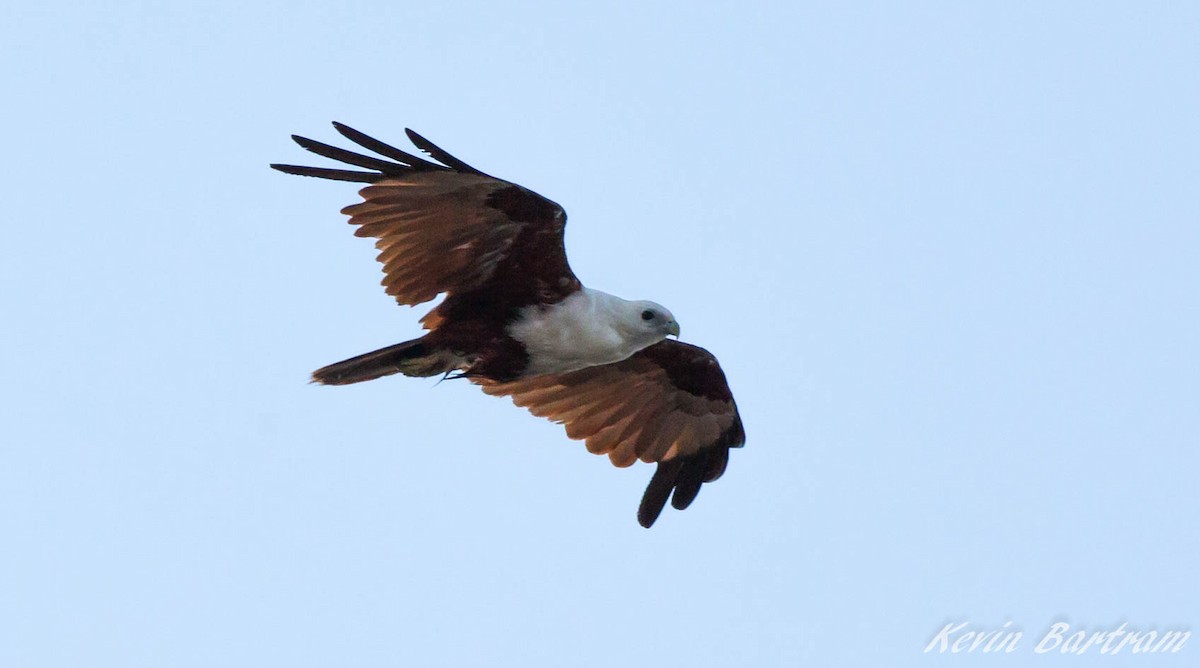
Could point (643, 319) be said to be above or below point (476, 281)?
below

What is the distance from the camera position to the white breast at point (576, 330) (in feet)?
41.5

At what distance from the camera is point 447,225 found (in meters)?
12.3

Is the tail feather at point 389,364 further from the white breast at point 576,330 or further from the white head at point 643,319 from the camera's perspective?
the white head at point 643,319

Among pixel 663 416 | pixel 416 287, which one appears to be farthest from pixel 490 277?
pixel 663 416

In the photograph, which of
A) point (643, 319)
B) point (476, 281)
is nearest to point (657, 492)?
point (643, 319)

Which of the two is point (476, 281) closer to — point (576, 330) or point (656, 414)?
point (576, 330)

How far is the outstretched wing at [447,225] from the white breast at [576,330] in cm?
14

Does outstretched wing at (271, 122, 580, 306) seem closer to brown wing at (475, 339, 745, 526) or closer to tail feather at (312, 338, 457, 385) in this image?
tail feather at (312, 338, 457, 385)

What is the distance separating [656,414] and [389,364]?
9.62 feet

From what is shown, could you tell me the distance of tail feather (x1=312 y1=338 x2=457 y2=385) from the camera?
12344mm

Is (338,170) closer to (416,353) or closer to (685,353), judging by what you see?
(416,353)

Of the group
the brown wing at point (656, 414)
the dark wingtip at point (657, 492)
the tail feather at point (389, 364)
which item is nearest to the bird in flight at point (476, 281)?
the tail feather at point (389, 364)

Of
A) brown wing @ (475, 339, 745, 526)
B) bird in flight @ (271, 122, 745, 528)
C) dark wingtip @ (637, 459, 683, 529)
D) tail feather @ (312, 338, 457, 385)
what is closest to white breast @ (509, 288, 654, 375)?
bird in flight @ (271, 122, 745, 528)

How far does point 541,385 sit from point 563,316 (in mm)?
1657
